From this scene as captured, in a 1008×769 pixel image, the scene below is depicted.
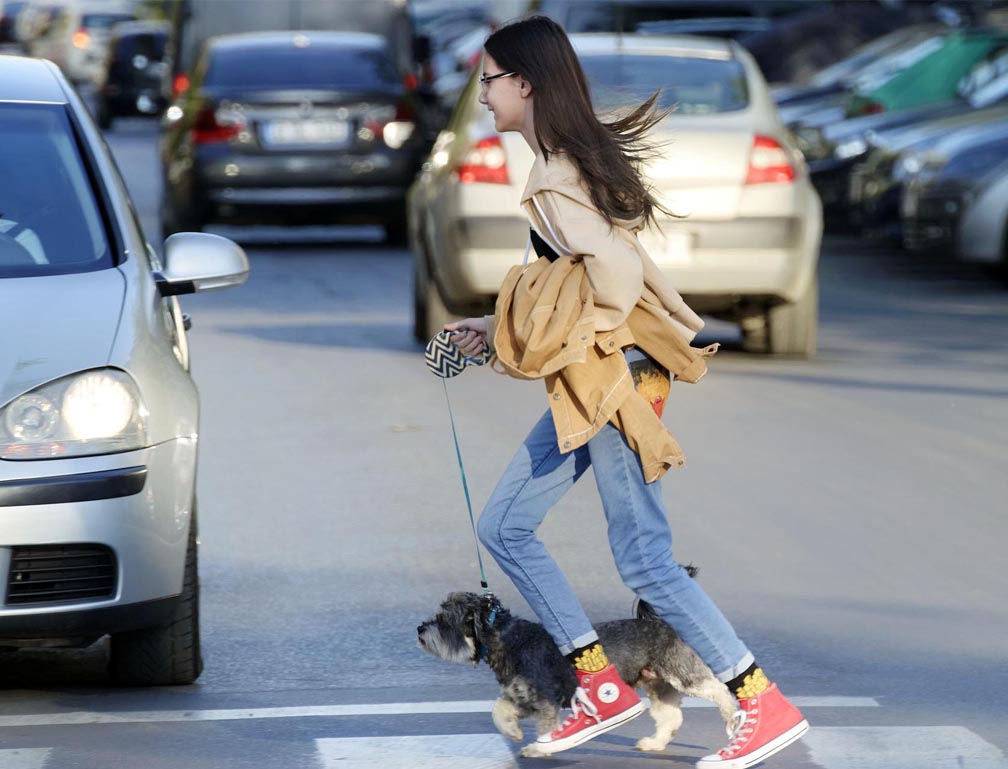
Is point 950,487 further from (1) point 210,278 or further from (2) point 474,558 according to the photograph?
(1) point 210,278

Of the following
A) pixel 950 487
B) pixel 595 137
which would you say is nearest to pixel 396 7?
pixel 950 487

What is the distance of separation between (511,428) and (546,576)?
15.0 feet

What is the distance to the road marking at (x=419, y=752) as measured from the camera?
4.62 meters

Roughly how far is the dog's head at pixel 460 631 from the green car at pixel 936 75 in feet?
51.4

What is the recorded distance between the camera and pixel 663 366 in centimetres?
443

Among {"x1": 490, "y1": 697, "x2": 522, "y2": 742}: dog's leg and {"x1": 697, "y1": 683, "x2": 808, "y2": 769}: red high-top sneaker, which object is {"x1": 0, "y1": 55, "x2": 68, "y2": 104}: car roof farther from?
{"x1": 697, "y1": 683, "x2": 808, "y2": 769}: red high-top sneaker

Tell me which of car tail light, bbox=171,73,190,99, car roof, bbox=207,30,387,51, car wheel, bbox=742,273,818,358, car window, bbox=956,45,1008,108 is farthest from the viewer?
car tail light, bbox=171,73,190,99

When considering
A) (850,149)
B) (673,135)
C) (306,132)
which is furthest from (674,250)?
(850,149)

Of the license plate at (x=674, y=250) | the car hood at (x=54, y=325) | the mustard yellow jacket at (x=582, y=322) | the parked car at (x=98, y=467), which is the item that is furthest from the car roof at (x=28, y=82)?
the license plate at (x=674, y=250)

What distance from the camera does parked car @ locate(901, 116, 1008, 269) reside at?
48.6 ft

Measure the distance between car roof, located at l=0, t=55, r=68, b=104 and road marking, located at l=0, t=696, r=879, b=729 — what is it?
2.03 metres

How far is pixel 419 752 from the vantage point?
4707mm

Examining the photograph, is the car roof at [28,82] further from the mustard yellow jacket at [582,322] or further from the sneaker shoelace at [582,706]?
the sneaker shoelace at [582,706]

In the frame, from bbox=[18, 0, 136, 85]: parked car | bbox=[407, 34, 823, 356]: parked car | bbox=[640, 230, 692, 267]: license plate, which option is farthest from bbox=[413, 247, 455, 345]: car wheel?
bbox=[18, 0, 136, 85]: parked car
